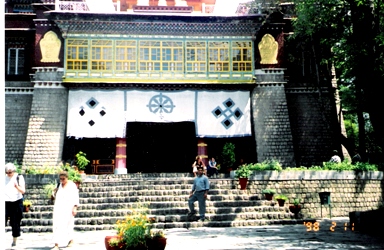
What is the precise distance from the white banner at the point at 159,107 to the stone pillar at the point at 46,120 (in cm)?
321

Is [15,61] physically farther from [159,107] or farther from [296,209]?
[296,209]

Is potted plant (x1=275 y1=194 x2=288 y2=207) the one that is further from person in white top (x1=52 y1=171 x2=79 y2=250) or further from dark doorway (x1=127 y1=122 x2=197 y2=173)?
dark doorway (x1=127 y1=122 x2=197 y2=173)

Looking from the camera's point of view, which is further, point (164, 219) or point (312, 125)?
point (312, 125)

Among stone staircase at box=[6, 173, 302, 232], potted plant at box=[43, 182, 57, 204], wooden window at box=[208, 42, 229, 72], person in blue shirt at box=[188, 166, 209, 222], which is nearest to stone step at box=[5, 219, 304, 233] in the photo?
stone staircase at box=[6, 173, 302, 232]

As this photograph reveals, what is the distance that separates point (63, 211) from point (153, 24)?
14.5m

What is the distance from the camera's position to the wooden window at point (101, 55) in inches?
846

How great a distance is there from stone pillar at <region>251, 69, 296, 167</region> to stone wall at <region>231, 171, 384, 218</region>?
4.48 meters

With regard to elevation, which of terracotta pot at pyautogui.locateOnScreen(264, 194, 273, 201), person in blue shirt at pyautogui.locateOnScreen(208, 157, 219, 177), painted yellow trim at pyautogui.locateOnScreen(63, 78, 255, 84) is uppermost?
painted yellow trim at pyautogui.locateOnScreen(63, 78, 255, 84)

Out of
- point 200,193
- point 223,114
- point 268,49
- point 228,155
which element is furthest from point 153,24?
point 200,193

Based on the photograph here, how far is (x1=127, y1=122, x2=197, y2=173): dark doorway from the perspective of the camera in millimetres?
23875

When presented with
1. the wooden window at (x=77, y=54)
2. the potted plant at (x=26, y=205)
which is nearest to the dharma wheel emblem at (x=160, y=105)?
the wooden window at (x=77, y=54)

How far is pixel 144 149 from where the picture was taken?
78.9 feet

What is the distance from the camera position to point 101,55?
21578 millimetres

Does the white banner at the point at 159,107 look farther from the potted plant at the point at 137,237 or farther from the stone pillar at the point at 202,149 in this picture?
the potted plant at the point at 137,237
